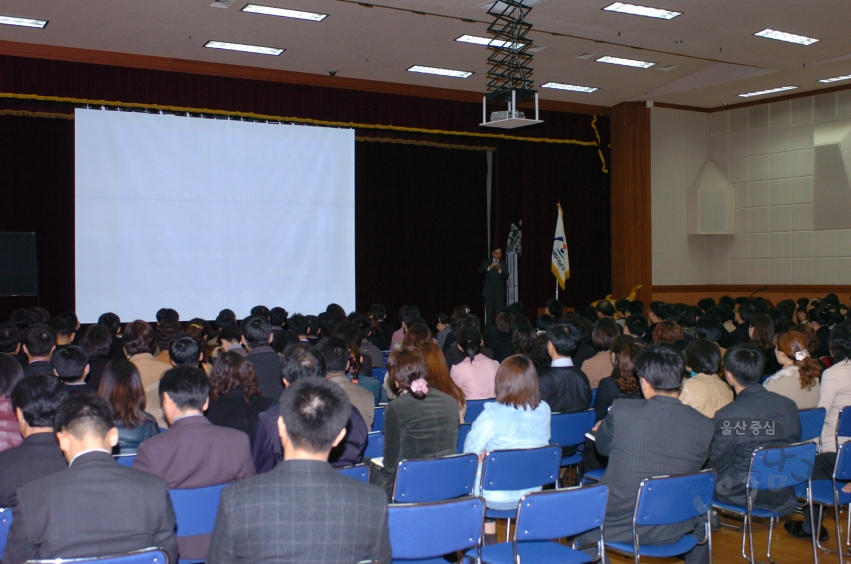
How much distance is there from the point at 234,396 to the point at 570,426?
1.79m

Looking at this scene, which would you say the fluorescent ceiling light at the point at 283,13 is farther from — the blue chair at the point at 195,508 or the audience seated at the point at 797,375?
the blue chair at the point at 195,508

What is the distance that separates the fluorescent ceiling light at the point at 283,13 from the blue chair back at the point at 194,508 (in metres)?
6.60

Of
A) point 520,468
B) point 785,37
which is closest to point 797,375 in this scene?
point 520,468

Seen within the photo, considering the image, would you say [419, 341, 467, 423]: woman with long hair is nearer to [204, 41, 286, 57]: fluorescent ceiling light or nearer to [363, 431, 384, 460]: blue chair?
[363, 431, 384, 460]: blue chair

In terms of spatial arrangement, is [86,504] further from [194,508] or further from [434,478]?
[434,478]

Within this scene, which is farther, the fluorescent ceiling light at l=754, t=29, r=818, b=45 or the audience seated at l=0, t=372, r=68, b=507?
the fluorescent ceiling light at l=754, t=29, r=818, b=45

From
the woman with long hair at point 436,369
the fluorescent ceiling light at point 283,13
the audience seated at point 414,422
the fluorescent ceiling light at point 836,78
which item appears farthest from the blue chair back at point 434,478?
the fluorescent ceiling light at point 836,78

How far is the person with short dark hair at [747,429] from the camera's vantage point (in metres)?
3.55

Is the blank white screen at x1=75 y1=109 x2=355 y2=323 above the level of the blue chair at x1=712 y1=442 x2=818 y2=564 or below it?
above

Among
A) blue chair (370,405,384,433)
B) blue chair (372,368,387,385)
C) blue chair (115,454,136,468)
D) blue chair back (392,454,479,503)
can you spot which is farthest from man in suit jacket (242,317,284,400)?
blue chair back (392,454,479,503)

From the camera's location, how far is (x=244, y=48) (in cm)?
975

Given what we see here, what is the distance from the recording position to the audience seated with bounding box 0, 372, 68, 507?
2.65 metres

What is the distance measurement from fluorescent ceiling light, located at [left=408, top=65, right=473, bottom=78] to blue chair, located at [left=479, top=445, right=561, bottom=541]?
327 inches

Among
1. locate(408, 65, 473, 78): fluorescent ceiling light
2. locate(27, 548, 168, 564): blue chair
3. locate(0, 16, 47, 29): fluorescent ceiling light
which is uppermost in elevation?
locate(408, 65, 473, 78): fluorescent ceiling light
